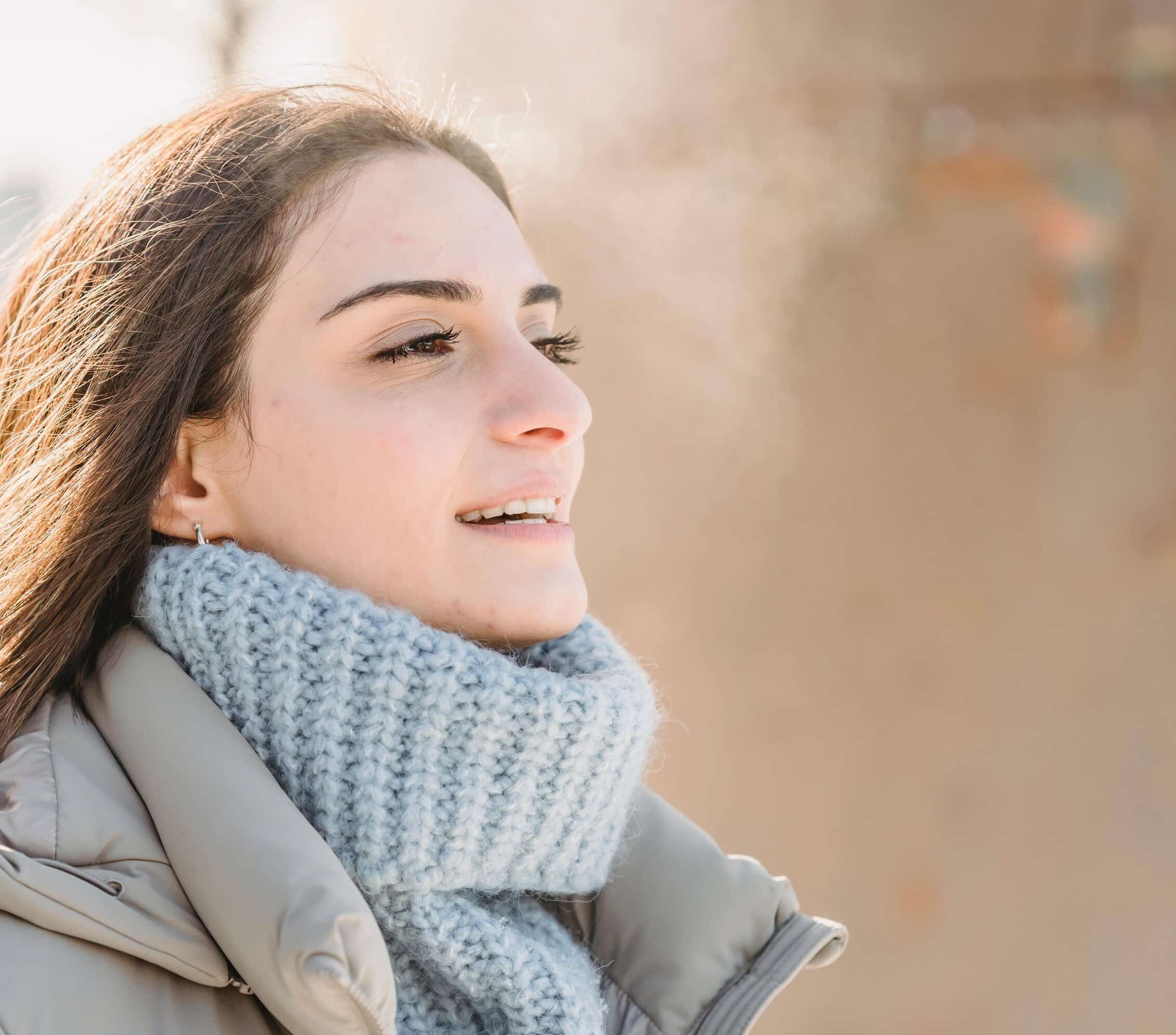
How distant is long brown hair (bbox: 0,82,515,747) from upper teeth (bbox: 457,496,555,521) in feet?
0.74

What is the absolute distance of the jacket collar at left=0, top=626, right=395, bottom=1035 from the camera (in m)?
0.71

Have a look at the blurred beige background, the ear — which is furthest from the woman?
the blurred beige background

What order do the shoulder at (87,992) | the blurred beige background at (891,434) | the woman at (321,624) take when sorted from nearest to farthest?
1. the shoulder at (87,992)
2. the woman at (321,624)
3. the blurred beige background at (891,434)

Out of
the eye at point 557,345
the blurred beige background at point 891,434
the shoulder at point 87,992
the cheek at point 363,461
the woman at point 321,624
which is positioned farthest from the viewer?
the blurred beige background at point 891,434

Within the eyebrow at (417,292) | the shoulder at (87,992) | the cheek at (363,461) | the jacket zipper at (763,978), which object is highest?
the eyebrow at (417,292)

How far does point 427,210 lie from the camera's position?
1.05 m

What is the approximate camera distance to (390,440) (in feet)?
3.13

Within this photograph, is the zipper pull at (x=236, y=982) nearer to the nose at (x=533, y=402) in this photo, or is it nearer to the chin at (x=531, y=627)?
the chin at (x=531, y=627)

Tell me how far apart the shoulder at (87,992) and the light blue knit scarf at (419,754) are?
0.15m

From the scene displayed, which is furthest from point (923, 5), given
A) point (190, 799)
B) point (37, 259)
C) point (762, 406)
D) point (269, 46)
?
point (190, 799)

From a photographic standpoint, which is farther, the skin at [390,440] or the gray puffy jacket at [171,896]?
the skin at [390,440]

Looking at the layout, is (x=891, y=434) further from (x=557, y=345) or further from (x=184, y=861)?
(x=184, y=861)

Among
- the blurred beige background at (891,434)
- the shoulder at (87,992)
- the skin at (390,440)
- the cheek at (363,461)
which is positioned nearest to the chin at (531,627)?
the skin at (390,440)

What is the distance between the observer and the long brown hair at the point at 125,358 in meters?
0.96
